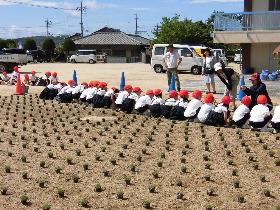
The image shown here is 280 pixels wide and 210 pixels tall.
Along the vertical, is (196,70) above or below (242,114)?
above

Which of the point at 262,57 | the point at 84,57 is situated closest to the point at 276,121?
the point at 262,57

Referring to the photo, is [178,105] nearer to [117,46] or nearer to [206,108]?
[206,108]

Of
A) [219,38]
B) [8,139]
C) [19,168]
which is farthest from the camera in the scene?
[219,38]

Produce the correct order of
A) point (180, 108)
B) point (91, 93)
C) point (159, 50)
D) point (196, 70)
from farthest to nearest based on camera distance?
point (159, 50) < point (196, 70) < point (91, 93) < point (180, 108)

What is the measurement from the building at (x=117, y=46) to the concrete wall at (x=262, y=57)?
35.2 meters

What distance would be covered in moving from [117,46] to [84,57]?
8.04 m

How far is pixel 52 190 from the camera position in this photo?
22.6ft

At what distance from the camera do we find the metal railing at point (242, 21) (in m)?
25.8

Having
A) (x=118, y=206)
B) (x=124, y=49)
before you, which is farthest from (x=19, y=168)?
(x=124, y=49)

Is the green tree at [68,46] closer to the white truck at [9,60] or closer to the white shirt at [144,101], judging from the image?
the white truck at [9,60]

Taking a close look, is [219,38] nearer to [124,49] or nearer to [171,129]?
[171,129]

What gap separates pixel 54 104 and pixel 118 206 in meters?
9.87

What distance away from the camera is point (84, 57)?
59031 millimetres

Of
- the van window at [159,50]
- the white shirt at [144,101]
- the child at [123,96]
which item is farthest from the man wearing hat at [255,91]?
the van window at [159,50]
